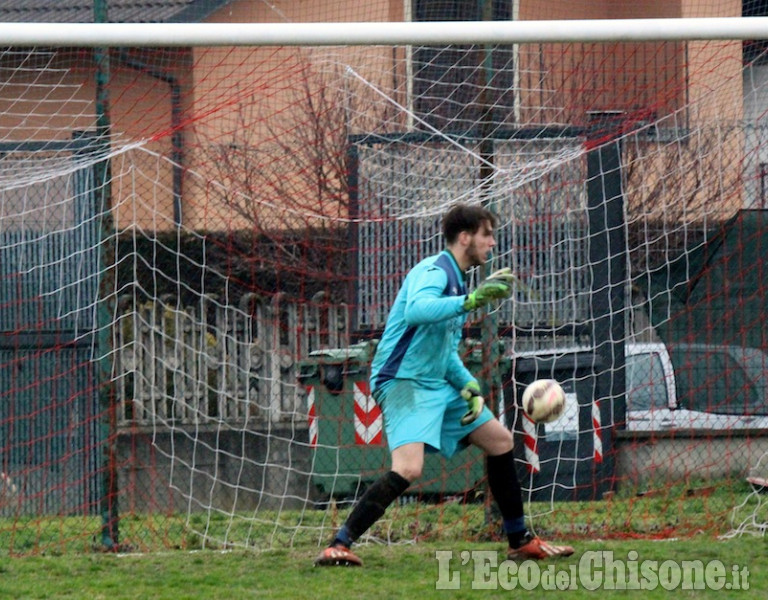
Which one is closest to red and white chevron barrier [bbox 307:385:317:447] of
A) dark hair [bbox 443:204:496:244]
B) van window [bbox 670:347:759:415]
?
van window [bbox 670:347:759:415]

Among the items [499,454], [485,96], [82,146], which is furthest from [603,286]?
[82,146]

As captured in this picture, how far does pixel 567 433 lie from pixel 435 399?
272cm

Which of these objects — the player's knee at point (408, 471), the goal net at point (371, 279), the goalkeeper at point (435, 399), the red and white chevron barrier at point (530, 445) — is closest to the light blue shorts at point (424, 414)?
the goalkeeper at point (435, 399)

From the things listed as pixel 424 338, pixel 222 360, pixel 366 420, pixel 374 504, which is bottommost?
pixel 374 504

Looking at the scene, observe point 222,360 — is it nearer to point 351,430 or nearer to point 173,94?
point 351,430

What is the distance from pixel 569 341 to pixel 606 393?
83 centimetres

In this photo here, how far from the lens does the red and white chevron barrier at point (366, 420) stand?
27.0ft

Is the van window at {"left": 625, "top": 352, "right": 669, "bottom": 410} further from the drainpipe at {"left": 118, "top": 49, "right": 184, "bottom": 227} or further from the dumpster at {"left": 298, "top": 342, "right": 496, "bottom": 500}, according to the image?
the drainpipe at {"left": 118, "top": 49, "right": 184, "bottom": 227}

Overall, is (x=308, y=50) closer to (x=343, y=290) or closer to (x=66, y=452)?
(x=343, y=290)

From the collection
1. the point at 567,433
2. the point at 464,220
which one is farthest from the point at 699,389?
the point at 464,220

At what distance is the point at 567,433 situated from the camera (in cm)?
827

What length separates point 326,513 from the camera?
7473 mm

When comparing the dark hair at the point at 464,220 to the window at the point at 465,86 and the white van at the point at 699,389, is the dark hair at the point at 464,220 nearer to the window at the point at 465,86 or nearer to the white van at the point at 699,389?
the window at the point at 465,86

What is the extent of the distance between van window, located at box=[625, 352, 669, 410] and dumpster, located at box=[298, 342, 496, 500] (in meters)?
1.05
